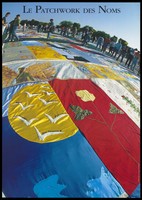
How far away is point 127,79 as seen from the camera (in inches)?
477

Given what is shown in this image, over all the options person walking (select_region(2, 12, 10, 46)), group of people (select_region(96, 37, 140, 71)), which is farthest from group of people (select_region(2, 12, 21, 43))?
group of people (select_region(96, 37, 140, 71))

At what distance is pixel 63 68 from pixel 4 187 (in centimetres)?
584

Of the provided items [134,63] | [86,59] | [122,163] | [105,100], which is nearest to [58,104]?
[105,100]

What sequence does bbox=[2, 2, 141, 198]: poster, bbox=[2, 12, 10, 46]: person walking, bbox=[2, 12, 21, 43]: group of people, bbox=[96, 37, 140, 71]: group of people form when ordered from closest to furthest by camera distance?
bbox=[2, 2, 141, 198]: poster, bbox=[2, 12, 10, 46]: person walking, bbox=[2, 12, 21, 43]: group of people, bbox=[96, 37, 140, 71]: group of people

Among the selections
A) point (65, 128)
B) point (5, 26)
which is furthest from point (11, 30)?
point (65, 128)

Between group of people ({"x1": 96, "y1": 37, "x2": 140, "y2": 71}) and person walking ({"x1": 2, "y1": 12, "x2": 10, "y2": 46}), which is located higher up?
person walking ({"x1": 2, "y1": 12, "x2": 10, "y2": 46})

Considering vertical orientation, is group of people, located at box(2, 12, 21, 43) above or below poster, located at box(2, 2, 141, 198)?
above

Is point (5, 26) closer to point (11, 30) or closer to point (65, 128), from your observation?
point (11, 30)

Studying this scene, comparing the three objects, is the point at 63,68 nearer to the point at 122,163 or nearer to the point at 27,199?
the point at 122,163

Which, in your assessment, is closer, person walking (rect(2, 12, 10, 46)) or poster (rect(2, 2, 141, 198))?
poster (rect(2, 2, 141, 198))

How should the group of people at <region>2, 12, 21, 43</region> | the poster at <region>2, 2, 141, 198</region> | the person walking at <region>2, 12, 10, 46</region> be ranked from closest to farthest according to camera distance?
the poster at <region>2, 2, 141, 198</region> → the person walking at <region>2, 12, 10, 46</region> → the group of people at <region>2, 12, 21, 43</region>

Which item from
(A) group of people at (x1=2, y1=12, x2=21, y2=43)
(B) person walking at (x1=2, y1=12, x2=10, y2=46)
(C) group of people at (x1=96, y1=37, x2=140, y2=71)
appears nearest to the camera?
(B) person walking at (x1=2, y1=12, x2=10, y2=46)

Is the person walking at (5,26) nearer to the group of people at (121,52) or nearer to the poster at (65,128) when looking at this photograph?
the poster at (65,128)

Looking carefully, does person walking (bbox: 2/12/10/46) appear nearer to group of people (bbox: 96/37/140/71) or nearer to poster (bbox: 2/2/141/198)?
poster (bbox: 2/2/141/198)
